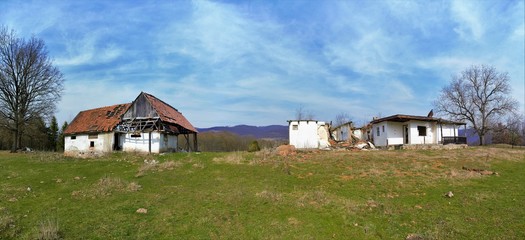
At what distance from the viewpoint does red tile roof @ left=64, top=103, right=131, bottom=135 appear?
121 ft

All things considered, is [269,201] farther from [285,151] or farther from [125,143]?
[125,143]

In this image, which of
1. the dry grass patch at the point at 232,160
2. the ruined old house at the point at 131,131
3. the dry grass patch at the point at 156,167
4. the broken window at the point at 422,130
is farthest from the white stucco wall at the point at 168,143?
the broken window at the point at 422,130

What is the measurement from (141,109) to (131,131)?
2728 mm

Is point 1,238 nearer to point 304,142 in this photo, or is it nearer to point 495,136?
point 304,142

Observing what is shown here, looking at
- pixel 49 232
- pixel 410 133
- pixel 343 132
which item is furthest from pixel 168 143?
pixel 410 133

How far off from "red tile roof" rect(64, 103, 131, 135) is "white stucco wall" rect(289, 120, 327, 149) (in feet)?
67.2

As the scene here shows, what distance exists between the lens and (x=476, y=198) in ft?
46.6

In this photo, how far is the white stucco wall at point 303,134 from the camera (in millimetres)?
36719

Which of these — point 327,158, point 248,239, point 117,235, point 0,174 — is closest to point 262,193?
point 248,239

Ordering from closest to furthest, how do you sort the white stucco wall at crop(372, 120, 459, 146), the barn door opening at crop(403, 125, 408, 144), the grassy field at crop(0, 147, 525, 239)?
the grassy field at crop(0, 147, 525, 239)
the white stucco wall at crop(372, 120, 459, 146)
the barn door opening at crop(403, 125, 408, 144)

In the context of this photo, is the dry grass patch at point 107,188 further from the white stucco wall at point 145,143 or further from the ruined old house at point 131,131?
the ruined old house at point 131,131

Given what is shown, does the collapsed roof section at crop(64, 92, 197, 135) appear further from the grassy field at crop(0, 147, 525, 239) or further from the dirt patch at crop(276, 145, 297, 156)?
the dirt patch at crop(276, 145, 297, 156)

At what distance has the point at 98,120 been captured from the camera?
3878cm

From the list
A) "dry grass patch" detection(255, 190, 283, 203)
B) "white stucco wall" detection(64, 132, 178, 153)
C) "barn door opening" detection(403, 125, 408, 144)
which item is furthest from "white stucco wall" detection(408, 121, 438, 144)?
"white stucco wall" detection(64, 132, 178, 153)
